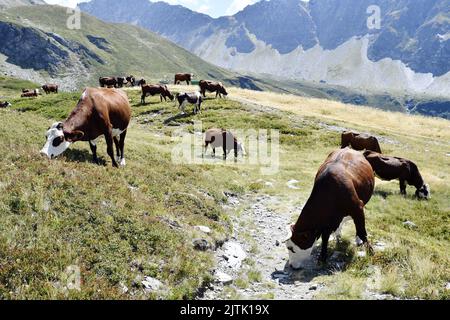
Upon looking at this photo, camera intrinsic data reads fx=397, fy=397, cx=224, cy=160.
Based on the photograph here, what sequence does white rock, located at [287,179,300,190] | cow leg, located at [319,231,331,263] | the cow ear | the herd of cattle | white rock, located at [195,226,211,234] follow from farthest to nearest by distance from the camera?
white rock, located at [287,179,300,190], the cow ear, white rock, located at [195,226,211,234], cow leg, located at [319,231,331,263], the herd of cattle

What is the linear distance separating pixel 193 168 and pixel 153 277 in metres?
12.9

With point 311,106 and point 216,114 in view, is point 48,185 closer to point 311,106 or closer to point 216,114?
point 216,114

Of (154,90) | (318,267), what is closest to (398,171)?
(318,267)

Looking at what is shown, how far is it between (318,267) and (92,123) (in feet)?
32.5

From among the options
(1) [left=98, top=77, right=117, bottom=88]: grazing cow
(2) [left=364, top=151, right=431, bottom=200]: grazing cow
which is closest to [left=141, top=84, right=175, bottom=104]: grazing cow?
(1) [left=98, top=77, right=117, bottom=88]: grazing cow

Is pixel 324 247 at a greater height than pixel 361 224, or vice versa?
pixel 361 224

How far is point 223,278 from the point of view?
11.0 meters

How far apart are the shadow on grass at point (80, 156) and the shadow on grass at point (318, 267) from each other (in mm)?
8747

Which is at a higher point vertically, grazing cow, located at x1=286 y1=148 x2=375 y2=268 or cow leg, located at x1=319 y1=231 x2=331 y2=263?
grazing cow, located at x1=286 y1=148 x2=375 y2=268

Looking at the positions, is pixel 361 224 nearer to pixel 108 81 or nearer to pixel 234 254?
pixel 234 254

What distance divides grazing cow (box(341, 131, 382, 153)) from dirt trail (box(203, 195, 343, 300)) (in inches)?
502

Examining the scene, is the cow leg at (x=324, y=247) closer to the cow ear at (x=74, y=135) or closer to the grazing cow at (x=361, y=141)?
the cow ear at (x=74, y=135)

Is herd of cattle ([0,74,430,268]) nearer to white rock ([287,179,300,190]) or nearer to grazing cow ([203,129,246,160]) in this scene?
white rock ([287,179,300,190])

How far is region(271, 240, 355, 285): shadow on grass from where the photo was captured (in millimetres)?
11297
